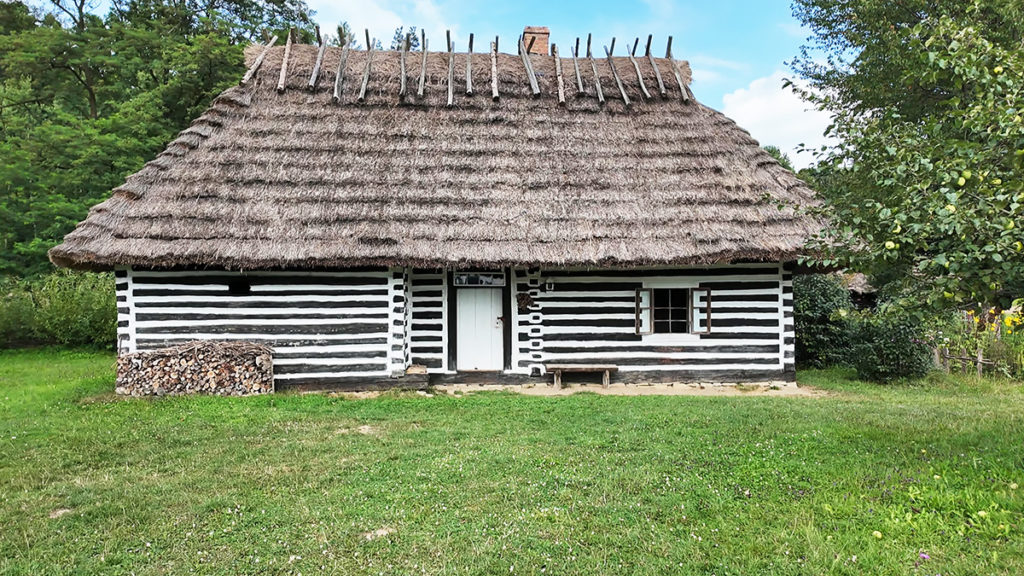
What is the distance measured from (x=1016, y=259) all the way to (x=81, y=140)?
2046cm

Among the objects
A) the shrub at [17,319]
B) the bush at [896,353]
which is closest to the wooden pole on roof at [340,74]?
the shrub at [17,319]

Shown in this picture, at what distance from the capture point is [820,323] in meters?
12.5

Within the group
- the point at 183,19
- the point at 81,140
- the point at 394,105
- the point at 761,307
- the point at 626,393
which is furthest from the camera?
the point at 183,19

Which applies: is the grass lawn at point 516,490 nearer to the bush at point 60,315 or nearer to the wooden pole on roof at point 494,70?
the wooden pole on roof at point 494,70

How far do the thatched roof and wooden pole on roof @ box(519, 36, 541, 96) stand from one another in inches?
5.3

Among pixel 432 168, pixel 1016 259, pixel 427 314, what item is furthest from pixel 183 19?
pixel 1016 259

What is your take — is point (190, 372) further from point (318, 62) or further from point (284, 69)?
point (318, 62)

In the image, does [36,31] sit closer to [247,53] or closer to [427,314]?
[247,53]

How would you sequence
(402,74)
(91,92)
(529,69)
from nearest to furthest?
(402,74), (529,69), (91,92)

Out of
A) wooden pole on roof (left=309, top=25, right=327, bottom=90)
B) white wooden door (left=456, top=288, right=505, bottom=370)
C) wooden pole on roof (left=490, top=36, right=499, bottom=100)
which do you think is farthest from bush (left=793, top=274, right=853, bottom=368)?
wooden pole on roof (left=309, top=25, right=327, bottom=90)

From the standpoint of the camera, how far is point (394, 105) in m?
11.9

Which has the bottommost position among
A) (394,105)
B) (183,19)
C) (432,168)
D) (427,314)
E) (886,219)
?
(427,314)

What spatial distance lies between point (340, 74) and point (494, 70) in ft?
10.8

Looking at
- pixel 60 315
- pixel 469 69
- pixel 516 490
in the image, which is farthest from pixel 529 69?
pixel 60 315
